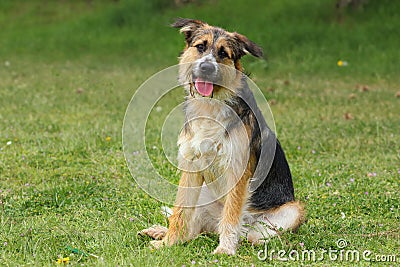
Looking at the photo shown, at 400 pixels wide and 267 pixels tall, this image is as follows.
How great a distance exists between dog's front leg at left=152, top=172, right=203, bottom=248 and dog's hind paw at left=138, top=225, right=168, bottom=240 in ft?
0.39

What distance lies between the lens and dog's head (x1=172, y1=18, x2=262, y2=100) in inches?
185

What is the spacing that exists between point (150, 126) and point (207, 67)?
4.21 m

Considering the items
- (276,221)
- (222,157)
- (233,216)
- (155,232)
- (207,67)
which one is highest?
(207,67)

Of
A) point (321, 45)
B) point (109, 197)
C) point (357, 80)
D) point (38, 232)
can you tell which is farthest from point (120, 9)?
point (38, 232)

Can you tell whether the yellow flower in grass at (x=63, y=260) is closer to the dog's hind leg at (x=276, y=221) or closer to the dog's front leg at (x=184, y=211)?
the dog's front leg at (x=184, y=211)

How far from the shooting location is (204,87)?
15.7ft

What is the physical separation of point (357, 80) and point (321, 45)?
192 cm

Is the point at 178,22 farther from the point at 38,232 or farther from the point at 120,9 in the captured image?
the point at 120,9

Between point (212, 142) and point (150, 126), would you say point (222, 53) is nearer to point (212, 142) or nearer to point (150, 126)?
point (212, 142)

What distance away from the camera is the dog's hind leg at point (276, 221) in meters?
4.95

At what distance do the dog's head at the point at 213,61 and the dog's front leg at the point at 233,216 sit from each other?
0.72 m

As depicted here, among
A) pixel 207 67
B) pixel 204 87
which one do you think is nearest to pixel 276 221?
pixel 204 87

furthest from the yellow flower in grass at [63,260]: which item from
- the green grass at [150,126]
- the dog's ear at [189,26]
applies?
the dog's ear at [189,26]

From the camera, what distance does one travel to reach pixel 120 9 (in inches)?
640
